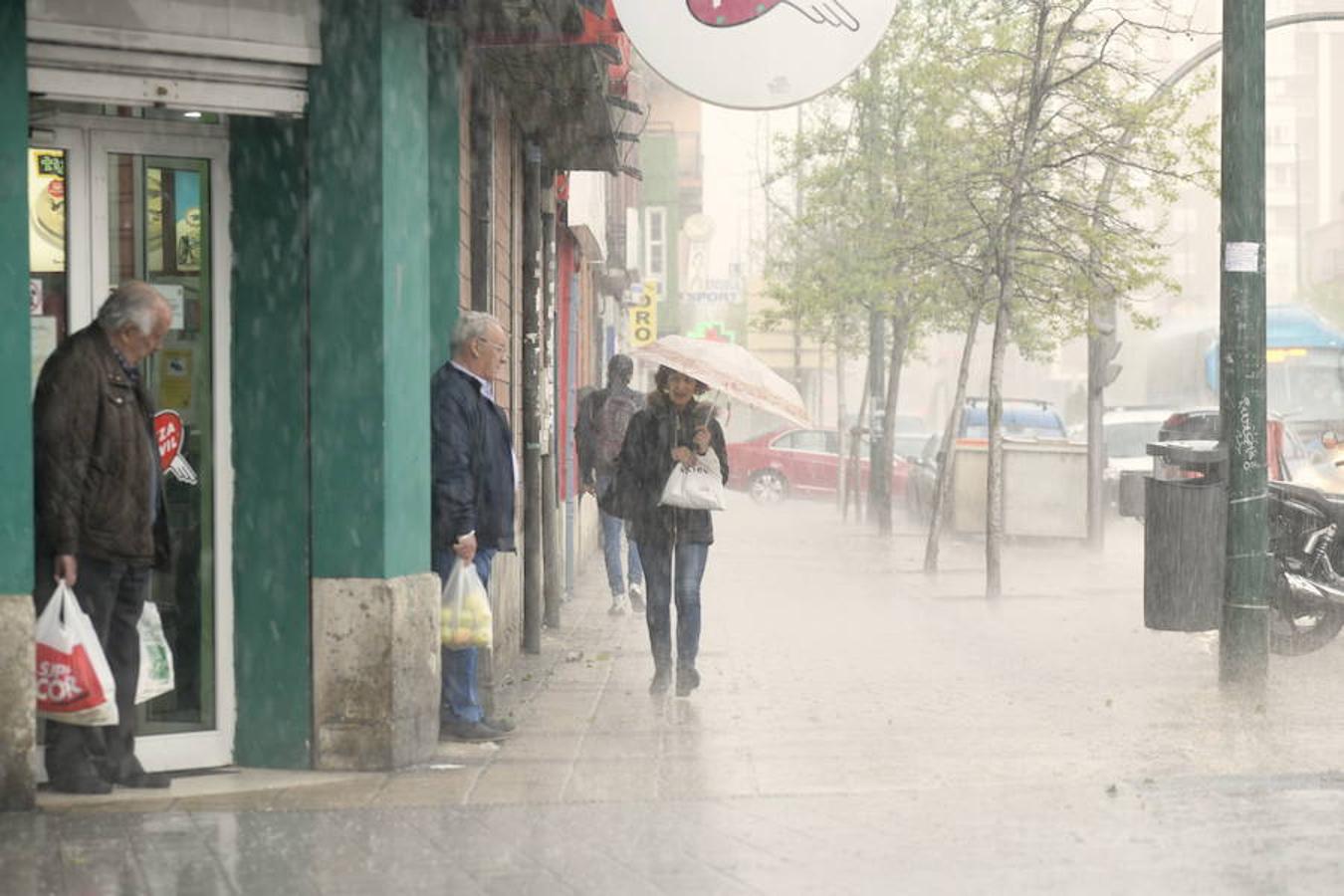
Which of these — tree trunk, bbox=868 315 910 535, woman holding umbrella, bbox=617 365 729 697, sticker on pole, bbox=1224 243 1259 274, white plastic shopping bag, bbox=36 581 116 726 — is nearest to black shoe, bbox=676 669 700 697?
woman holding umbrella, bbox=617 365 729 697

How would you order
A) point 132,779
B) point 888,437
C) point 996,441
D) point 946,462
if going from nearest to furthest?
point 132,779 < point 996,441 < point 946,462 < point 888,437

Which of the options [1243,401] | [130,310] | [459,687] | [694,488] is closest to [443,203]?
[694,488]

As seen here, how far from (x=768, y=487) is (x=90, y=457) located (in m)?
34.4

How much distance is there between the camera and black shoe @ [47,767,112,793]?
778 cm

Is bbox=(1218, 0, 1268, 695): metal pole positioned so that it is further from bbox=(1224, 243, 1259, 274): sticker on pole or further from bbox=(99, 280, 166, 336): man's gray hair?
bbox=(99, 280, 166, 336): man's gray hair

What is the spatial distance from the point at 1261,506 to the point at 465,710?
4123 mm

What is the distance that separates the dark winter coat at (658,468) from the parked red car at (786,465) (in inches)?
1153

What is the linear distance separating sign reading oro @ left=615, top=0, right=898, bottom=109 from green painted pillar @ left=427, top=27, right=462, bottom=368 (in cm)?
210

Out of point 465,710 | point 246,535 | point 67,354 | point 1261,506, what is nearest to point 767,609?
point 1261,506

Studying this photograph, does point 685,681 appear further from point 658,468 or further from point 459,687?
point 459,687

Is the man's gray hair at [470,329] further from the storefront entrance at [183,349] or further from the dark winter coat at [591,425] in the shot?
the dark winter coat at [591,425]

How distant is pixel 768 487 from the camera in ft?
137

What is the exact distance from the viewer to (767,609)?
17219 millimetres

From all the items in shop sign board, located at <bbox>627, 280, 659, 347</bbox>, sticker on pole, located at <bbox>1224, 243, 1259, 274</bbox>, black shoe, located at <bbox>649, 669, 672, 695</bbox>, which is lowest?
black shoe, located at <bbox>649, 669, 672, 695</bbox>
